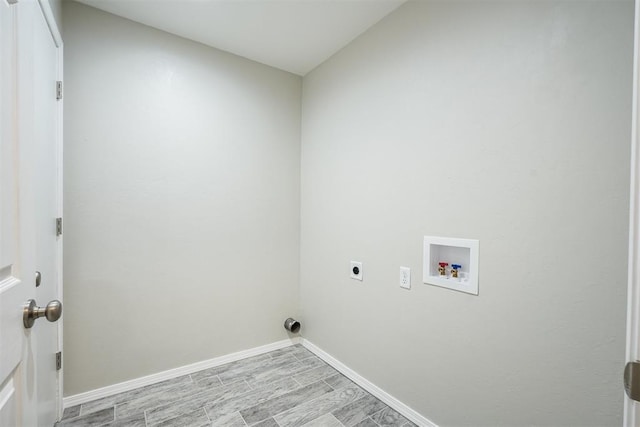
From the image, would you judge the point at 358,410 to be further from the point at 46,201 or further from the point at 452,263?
the point at 46,201

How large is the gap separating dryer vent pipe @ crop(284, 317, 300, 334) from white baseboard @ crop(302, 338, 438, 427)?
0.18 metres

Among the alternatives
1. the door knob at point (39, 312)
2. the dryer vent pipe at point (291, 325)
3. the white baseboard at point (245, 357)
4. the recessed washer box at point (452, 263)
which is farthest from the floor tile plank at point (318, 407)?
the door knob at point (39, 312)

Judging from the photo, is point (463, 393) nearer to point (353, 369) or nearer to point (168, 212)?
point (353, 369)

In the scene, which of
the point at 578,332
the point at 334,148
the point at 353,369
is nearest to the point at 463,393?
the point at 578,332

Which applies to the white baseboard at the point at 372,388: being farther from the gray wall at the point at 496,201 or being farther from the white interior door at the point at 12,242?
the white interior door at the point at 12,242

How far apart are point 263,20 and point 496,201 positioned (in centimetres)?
192

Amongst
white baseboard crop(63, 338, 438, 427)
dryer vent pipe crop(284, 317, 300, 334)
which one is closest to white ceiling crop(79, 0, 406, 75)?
dryer vent pipe crop(284, 317, 300, 334)

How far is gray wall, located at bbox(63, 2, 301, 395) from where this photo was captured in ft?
6.22

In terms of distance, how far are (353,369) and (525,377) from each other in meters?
1.23

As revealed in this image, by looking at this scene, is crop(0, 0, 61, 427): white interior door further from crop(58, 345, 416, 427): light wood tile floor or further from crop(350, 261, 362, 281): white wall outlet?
crop(350, 261, 362, 281): white wall outlet

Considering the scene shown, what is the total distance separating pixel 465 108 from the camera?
153 cm

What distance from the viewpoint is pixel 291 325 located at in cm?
269

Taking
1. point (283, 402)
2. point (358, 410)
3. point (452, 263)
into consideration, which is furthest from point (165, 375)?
point (452, 263)

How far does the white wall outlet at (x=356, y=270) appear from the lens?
7.11ft
